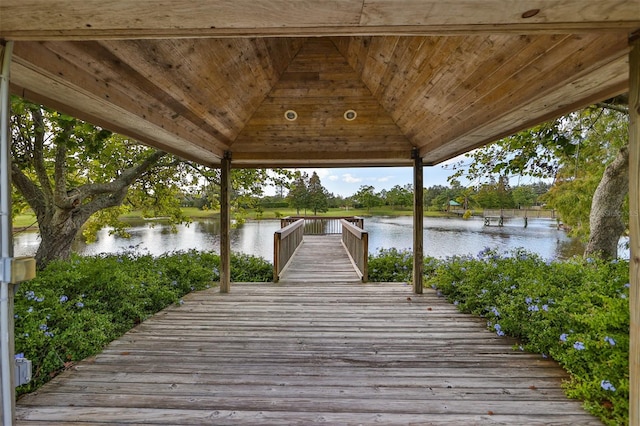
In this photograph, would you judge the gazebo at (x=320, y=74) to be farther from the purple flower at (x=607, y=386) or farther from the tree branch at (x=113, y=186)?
the tree branch at (x=113, y=186)

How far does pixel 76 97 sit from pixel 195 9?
1717 mm

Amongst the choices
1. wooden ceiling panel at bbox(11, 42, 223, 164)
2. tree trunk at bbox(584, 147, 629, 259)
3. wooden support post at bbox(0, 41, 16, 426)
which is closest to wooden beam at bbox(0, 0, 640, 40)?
wooden support post at bbox(0, 41, 16, 426)

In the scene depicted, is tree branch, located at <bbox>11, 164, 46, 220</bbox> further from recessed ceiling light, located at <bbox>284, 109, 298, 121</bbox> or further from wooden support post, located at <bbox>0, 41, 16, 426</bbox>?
wooden support post, located at <bbox>0, 41, 16, 426</bbox>

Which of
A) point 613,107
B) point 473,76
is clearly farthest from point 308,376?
point 613,107

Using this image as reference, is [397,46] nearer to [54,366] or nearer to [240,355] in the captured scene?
[240,355]

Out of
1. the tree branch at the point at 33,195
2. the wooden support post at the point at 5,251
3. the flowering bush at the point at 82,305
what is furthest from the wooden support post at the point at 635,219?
the tree branch at the point at 33,195

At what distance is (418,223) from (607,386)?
316cm

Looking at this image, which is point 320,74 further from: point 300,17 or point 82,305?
point 82,305

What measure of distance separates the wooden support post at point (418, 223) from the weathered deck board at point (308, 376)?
1.02m

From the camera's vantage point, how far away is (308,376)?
2416 mm

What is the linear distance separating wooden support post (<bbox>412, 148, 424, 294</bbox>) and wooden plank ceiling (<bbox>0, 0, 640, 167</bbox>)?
0.23 m

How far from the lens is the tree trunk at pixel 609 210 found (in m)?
4.86

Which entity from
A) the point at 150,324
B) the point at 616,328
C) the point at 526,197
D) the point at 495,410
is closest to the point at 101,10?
the point at 495,410

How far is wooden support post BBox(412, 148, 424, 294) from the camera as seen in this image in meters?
4.77
